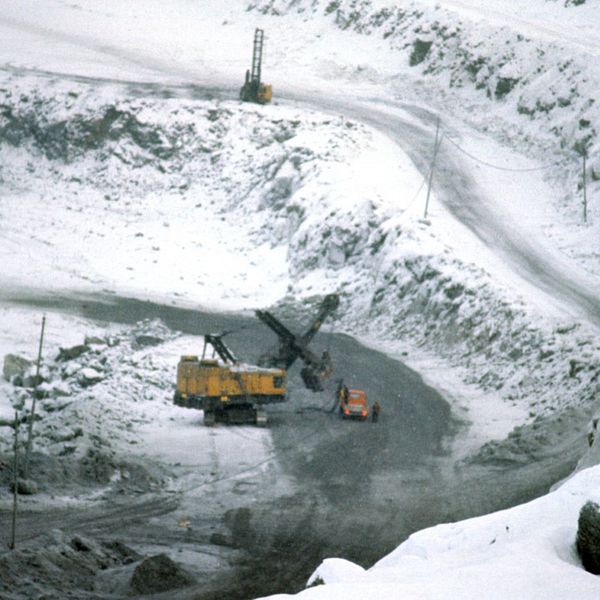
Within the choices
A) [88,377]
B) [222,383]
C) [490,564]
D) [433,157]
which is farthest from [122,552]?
[433,157]

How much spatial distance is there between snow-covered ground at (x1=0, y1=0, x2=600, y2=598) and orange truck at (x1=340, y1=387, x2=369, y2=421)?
377cm

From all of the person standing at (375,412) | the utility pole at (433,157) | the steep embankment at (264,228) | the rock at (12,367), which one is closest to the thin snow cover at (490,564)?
the steep embankment at (264,228)

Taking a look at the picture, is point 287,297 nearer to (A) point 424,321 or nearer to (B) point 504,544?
(A) point 424,321

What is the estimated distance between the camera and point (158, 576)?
→ 84.0ft

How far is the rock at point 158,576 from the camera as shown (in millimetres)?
25250

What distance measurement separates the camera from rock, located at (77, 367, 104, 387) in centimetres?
4191

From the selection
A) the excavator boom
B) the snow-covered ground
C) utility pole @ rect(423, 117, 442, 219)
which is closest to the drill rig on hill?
the snow-covered ground

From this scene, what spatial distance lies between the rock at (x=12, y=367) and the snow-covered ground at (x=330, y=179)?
220 cm

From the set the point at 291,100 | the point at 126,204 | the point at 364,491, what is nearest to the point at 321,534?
the point at 364,491

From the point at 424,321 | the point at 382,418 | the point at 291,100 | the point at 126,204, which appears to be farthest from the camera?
the point at 291,100

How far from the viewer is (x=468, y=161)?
6119 centimetres

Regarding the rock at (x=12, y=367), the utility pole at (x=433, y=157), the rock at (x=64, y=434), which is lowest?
the rock at (x=12, y=367)

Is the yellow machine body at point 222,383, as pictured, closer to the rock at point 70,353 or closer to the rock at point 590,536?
the rock at point 70,353

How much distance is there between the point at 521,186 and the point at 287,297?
15.1m
